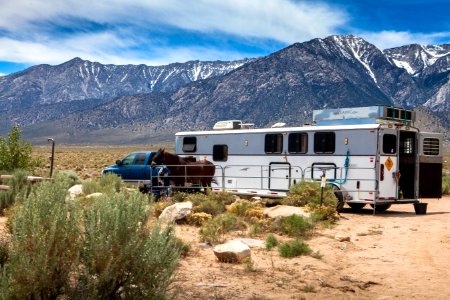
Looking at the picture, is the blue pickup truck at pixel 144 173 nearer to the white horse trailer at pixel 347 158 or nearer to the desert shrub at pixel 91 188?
the desert shrub at pixel 91 188

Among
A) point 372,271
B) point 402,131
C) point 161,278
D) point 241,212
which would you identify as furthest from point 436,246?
point 161,278

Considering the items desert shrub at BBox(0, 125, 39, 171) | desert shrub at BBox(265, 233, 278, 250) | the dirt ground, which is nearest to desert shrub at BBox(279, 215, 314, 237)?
the dirt ground

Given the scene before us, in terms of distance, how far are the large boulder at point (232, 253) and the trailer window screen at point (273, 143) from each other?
9.09 metres

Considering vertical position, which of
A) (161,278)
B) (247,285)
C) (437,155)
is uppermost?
(437,155)

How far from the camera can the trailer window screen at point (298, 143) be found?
17312 mm

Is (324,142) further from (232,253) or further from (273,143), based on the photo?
(232,253)

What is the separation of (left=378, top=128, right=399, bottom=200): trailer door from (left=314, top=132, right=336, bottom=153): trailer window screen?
1.45 m

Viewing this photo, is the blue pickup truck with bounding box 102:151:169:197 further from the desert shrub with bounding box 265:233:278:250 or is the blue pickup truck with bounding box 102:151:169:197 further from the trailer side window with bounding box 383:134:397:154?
the desert shrub with bounding box 265:233:278:250

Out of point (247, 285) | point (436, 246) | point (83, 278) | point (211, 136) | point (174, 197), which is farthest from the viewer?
point (211, 136)

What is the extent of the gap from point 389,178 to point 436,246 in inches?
198

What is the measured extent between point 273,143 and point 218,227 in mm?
7181

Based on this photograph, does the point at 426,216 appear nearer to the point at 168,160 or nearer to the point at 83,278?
the point at 168,160

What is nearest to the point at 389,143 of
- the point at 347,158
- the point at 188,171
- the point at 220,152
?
the point at 347,158

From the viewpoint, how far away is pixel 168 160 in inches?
728
